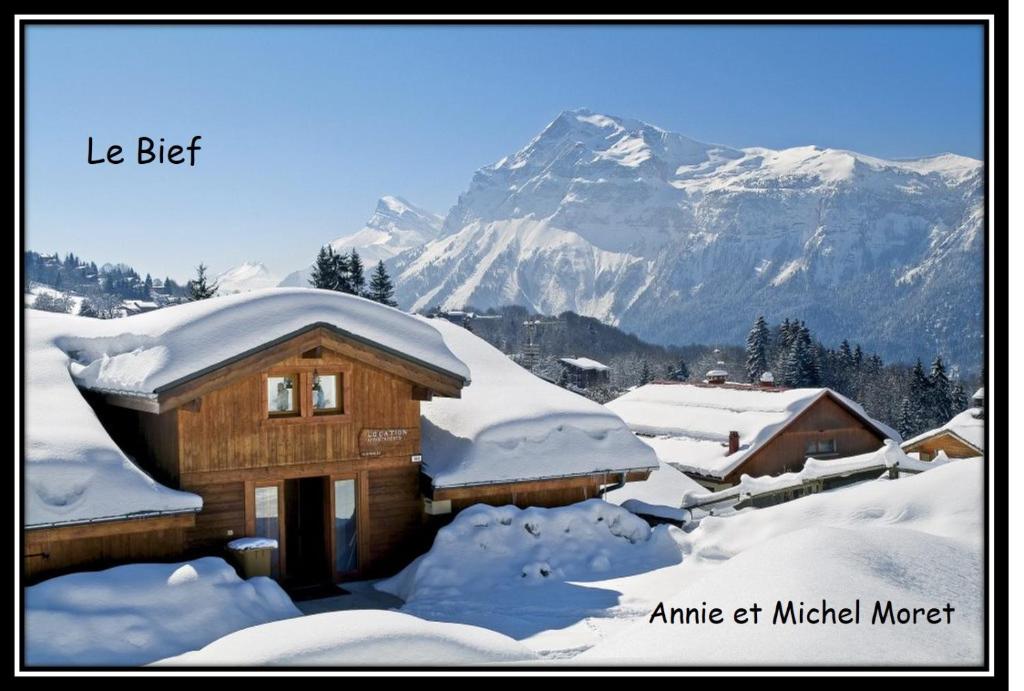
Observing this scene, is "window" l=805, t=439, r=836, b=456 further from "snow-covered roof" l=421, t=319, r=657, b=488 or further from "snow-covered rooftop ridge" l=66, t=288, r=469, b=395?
"snow-covered rooftop ridge" l=66, t=288, r=469, b=395

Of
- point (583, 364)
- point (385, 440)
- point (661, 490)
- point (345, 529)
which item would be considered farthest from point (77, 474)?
point (583, 364)

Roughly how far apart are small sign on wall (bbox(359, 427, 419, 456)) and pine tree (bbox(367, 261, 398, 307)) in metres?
37.4

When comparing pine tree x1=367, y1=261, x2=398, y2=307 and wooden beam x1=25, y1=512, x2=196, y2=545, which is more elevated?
pine tree x1=367, y1=261, x2=398, y2=307

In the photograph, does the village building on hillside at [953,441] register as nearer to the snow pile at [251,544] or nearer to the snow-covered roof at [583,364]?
the snow pile at [251,544]

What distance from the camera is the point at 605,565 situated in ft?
48.5

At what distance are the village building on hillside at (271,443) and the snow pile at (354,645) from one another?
→ 585 cm

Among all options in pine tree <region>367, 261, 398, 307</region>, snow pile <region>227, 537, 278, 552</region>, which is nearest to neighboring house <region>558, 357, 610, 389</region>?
pine tree <region>367, 261, 398, 307</region>

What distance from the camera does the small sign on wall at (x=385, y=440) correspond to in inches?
577

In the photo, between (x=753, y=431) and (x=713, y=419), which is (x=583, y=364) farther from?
(x=753, y=431)

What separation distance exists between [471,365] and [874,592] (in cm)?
1274

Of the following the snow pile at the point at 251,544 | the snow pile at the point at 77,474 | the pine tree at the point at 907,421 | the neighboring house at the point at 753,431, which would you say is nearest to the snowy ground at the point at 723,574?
the snow pile at the point at 251,544

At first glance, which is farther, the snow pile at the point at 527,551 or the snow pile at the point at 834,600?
the snow pile at the point at 527,551

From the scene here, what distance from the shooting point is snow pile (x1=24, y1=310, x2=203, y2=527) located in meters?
11.7
